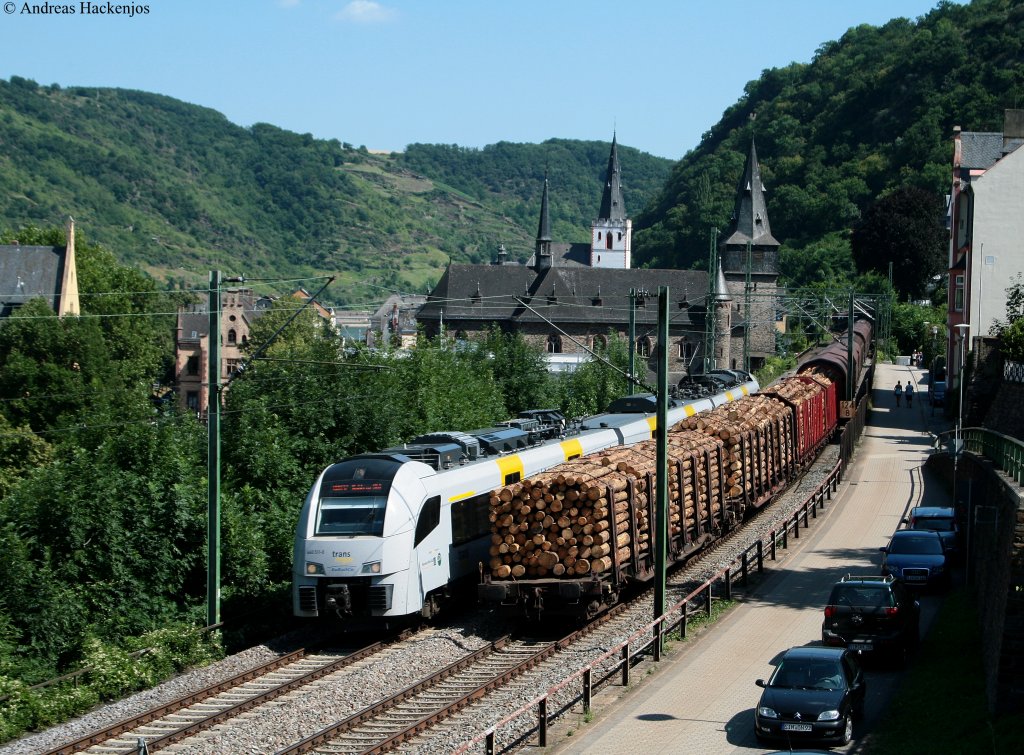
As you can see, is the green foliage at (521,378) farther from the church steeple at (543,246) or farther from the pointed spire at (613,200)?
the pointed spire at (613,200)

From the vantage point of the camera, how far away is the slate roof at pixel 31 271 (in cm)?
8519

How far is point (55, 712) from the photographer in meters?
19.0

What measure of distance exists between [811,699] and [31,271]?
81009 millimetres

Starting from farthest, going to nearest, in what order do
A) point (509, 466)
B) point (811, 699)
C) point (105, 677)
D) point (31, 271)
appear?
point (31, 271) → point (509, 466) → point (105, 677) → point (811, 699)

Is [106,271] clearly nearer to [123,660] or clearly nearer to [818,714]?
[123,660]

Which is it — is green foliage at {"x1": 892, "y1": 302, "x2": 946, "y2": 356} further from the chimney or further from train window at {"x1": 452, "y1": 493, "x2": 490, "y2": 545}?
train window at {"x1": 452, "y1": 493, "x2": 490, "y2": 545}

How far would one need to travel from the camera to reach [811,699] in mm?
16516

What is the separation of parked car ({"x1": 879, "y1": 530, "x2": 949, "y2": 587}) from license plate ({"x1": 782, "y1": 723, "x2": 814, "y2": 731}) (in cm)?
1117

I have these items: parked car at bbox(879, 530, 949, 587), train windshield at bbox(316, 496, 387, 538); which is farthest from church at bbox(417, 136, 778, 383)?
train windshield at bbox(316, 496, 387, 538)

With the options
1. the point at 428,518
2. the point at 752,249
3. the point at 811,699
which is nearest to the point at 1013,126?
the point at 752,249

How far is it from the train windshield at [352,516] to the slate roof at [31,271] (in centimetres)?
6834

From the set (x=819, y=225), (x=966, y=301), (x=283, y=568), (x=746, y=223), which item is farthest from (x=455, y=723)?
(x=819, y=225)

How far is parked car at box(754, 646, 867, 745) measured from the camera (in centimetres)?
1623

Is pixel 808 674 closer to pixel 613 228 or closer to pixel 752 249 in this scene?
pixel 752 249
